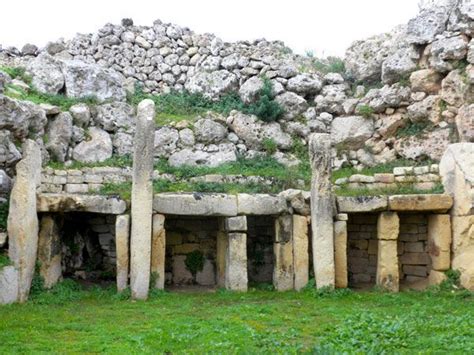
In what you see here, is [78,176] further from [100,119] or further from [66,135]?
[100,119]

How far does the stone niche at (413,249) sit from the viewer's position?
1641 cm

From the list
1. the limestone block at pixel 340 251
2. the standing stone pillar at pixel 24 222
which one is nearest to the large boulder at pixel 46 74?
the standing stone pillar at pixel 24 222

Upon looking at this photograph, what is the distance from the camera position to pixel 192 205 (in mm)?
14375

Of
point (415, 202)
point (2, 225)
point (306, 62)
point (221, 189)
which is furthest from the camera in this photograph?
point (306, 62)

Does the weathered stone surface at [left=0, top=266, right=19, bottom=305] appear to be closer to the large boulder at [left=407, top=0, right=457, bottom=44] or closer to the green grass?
the green grass

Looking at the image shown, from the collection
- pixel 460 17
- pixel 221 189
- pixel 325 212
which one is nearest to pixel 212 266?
pixel 221 189

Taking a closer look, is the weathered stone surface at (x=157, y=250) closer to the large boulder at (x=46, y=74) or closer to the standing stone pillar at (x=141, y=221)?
the standing stone pillar at (x=141, y=221)

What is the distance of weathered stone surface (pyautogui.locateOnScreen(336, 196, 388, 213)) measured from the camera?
14680 millimetres

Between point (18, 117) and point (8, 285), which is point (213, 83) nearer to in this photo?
point (18, 117)

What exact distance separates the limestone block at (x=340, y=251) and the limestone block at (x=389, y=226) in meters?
1.02

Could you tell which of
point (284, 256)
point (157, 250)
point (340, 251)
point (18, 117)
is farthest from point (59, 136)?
point (340, 251)

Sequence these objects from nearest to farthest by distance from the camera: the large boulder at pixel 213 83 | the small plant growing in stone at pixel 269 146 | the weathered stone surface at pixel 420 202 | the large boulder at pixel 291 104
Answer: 1. the weathered stone surface at pixel 420 202
2. the small plant growing in stone at pixel 269 146
3. the large boulder at pixel 291 104
4. the large boulder at pixel 213 83

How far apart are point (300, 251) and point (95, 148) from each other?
26.2ft

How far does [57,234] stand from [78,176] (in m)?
2.60
